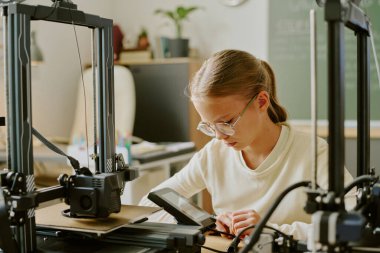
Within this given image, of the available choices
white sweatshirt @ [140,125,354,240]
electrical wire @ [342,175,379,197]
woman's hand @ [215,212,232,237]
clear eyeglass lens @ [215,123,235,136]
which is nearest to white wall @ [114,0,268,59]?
white sweatshirt @ [140,125,354,240]

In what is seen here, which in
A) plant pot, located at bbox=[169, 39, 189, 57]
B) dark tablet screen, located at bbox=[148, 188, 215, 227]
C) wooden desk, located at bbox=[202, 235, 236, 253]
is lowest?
wooden desk, located at bbox=[202, 235, 236, 253]

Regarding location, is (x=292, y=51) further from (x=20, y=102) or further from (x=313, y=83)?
(x=313, y=83)

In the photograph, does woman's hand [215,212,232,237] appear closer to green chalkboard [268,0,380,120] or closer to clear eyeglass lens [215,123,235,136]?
clear eyeglass lens [215,123,235,136]

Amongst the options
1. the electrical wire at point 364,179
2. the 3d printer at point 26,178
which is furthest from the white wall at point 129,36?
the electrical wire at point 364,179

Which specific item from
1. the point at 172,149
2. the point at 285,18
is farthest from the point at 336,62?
the point at 285,18

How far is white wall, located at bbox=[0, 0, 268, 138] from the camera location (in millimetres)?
4098

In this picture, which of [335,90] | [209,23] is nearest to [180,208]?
[335,90]

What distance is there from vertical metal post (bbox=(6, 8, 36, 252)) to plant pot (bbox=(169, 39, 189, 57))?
3.12m

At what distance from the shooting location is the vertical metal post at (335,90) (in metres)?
0.76

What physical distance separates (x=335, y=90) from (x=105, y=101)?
0.63m

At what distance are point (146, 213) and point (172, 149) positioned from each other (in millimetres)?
2292

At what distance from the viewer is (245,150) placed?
1.68 m

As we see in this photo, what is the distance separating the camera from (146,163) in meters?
3.12

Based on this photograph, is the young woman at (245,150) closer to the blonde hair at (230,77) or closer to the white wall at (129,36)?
the blonde hair at (230,77)
